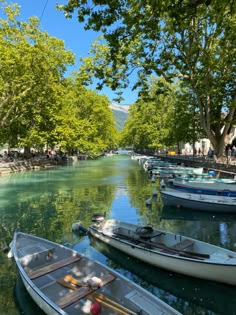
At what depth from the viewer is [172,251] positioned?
974cm

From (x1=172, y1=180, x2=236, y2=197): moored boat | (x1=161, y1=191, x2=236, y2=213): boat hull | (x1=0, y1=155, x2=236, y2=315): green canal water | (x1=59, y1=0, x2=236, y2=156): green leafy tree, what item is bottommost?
(x1=0, y1=155, x2=236, y2=315): green canal water

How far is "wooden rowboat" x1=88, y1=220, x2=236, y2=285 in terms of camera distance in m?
8.64

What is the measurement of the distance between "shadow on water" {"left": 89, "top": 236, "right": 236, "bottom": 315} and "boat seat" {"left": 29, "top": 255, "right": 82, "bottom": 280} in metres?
2.10

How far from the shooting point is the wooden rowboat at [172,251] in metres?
8.64

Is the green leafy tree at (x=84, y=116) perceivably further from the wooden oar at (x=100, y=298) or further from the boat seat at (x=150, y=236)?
the wooden oar at (x=100, y=298)

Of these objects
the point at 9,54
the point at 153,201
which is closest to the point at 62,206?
the point at 153,201

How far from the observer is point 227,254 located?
918 cm

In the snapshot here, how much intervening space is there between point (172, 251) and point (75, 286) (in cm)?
343

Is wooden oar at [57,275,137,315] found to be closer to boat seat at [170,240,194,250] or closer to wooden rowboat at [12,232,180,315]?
wooden rowboat at [12,232,180,315]

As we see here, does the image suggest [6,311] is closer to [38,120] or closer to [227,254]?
[227,254]

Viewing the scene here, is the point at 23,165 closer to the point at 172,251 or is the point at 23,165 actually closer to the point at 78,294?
the point at 172,251

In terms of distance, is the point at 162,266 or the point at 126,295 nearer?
the point at 126,295

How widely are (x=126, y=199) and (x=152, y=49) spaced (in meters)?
10.7

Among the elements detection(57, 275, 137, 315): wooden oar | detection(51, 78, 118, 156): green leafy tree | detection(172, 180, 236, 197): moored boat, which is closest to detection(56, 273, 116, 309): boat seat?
detection(57, 275, 137, 315): wooden oar
